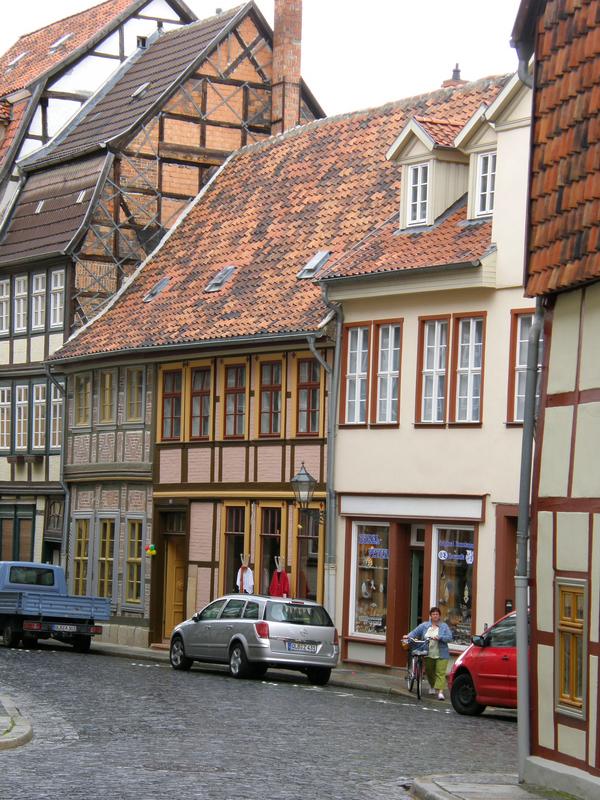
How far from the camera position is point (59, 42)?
51000mm

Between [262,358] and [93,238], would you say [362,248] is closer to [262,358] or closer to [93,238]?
[262,358]

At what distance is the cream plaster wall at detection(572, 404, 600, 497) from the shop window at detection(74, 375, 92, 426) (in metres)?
28.4

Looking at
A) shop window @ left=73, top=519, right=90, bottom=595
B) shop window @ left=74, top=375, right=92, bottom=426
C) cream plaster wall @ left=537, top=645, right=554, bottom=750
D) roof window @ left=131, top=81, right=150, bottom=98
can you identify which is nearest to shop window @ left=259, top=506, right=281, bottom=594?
shop window @ left=73, top=519, right=90, bottom=595

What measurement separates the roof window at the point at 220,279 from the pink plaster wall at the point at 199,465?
344 cm

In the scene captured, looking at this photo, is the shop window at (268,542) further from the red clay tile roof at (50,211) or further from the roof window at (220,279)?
the red clay tile roof at (50,211)

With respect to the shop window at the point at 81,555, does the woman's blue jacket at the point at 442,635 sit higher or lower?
lower

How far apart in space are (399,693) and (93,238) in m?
18.5

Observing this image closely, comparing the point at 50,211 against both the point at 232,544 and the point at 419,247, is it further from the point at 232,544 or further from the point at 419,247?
the point at 419,247

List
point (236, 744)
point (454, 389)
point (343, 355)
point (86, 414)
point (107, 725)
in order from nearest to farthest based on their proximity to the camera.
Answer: point (236, 744), point (107, 725), point (454, 389), point (343, 355), point (86, 414)

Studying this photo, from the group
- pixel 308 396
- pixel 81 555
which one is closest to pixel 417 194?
pixel 308 396

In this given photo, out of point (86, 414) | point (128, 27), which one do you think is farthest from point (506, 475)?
point (128, 27)

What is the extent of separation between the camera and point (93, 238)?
142ft

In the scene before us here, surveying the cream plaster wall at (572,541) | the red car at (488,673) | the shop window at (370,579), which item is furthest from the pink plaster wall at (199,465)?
the cream plaster wall at (572,541)

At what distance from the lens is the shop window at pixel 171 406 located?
39.1 metres
